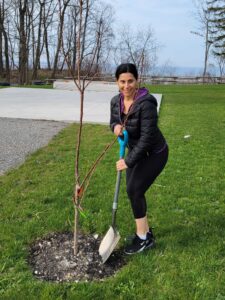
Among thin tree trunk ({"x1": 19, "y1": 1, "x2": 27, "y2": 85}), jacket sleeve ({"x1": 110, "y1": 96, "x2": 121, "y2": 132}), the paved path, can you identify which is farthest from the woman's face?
thin tree trunk ({"x1": 19, "y1": 1, "x2": 27, "y2": 85})

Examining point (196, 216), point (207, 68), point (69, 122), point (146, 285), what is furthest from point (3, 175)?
point (207, 68)

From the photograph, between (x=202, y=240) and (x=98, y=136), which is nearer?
(x=202, y=240)

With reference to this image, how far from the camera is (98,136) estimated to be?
8867 mm

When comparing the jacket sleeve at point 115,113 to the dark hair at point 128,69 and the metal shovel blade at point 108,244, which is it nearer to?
the dark hair at point 128,69

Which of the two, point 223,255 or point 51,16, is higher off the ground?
point 51,16

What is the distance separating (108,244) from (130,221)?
0.73m

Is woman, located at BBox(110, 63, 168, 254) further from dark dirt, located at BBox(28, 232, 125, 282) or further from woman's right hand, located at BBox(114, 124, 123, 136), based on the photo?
dark dirt, located at BBox(28, 232, 125, 282)

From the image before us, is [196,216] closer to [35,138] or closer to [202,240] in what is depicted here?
[202,240]

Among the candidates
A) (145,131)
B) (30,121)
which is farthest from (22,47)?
(145,131)

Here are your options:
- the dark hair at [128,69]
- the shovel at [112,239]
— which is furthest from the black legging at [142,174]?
the dark hair at [128,69]

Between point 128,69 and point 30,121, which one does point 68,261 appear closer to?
point 128,69

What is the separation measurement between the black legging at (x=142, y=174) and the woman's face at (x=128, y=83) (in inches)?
21.8

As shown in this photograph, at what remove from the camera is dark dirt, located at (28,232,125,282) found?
10.3ft

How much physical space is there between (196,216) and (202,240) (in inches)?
24.1
